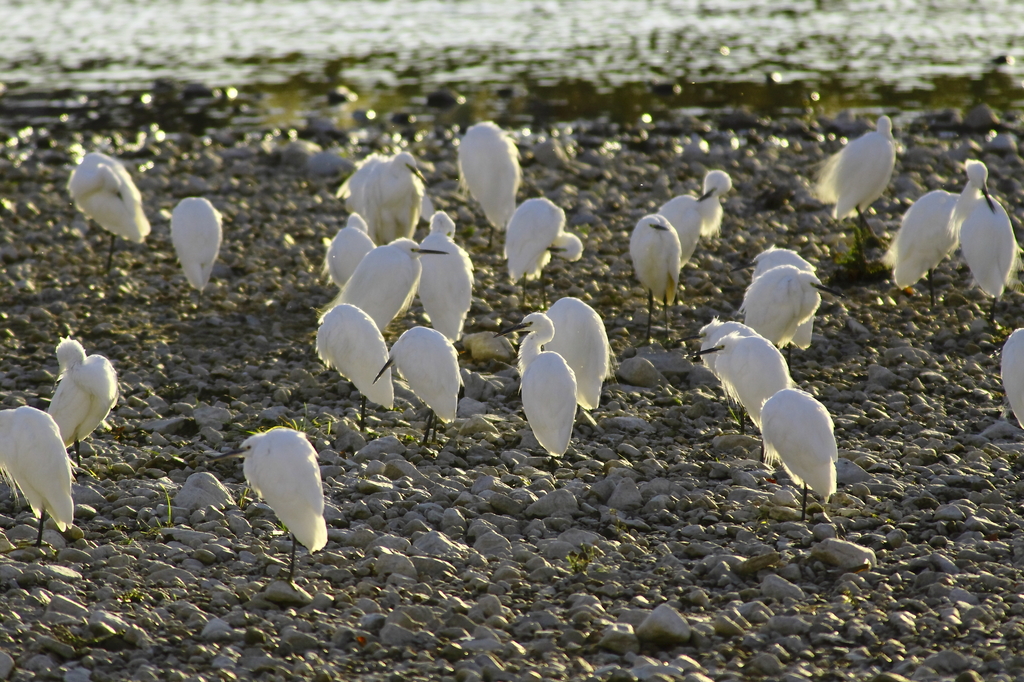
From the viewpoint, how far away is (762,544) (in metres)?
5.09

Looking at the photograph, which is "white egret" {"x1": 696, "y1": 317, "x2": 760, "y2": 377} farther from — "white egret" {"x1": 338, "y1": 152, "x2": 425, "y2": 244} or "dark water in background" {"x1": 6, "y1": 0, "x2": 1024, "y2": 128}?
"dark water in background" {"x1": 6, "y1": 0, "x2": 1024, "y2": 128}

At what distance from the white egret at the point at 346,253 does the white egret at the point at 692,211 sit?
2356 mm

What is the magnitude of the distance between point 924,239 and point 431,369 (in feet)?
13.9

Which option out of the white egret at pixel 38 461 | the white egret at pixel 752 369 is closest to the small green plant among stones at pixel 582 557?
the white egret at pixel 752 369

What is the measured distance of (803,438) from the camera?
5.13 metres

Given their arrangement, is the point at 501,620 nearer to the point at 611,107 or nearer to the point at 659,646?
the point at 659,646

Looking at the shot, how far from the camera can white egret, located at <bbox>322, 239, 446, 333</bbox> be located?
7.55 m

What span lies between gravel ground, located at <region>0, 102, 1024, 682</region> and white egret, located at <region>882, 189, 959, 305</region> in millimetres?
315

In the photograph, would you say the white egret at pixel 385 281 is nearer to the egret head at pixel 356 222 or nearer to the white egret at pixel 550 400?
the egret head at pixel 356 222

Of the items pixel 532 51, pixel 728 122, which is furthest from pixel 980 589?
pixel 532 51

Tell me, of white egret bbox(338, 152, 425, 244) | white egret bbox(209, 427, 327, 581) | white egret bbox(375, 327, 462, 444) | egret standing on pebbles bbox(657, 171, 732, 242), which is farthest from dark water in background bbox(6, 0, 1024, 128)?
white egret bbox(209, 427, 327, 581)

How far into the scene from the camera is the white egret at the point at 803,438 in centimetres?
513

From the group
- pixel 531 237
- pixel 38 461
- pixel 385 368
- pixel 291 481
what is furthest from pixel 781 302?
pixel 38 461

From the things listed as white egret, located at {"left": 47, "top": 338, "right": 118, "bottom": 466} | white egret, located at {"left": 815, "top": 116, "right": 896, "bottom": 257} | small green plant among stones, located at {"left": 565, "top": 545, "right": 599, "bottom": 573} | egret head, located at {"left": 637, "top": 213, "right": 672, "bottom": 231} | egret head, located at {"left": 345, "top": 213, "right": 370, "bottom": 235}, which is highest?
white egret, located at {"left": 815, "top": 116, "right": 896, "bottom": 257}
